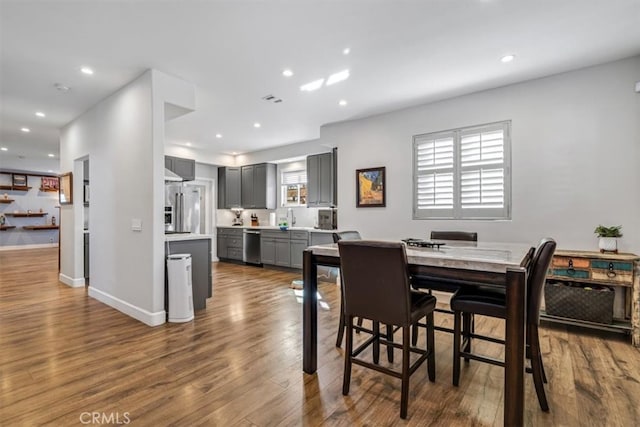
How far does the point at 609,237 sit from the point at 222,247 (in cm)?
719

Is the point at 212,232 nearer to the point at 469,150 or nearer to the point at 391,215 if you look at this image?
the point at 391,215

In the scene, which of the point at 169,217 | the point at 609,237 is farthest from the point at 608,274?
the point at 169,217

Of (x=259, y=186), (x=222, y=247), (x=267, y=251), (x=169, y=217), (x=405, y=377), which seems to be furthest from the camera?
(x=222, y=247)

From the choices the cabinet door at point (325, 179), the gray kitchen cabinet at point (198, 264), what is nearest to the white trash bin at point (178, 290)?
the gray kitchen cabinet at point (198, 264)

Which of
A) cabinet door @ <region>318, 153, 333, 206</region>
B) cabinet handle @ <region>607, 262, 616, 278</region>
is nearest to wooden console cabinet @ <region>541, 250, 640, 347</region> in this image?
cabinet handle @ <region>607, 262, 616, 278</region>

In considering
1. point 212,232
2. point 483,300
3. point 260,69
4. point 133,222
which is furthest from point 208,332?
point 212,232

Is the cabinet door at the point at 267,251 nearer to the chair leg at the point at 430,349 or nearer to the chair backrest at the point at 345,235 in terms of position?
the chair backrest at the point at 345,235

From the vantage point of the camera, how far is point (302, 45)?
2.88 metres

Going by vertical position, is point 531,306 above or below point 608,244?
below

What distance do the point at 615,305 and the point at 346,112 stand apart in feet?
13.1

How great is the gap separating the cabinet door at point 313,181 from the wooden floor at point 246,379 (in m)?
3.05

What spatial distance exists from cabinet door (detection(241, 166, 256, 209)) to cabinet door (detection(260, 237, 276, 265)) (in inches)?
45.7

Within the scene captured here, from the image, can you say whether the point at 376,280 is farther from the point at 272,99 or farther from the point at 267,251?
the point at 267,251

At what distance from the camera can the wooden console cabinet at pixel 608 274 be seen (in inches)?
113
